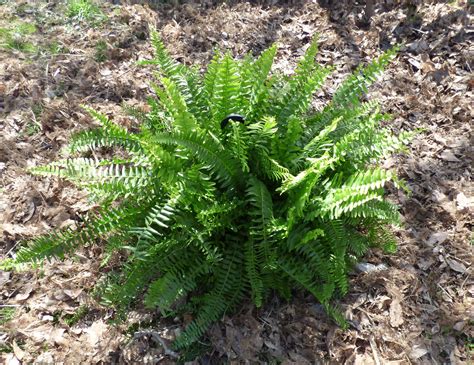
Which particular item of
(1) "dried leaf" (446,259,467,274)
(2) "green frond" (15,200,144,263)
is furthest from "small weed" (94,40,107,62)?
(1) "dried leaf" (446,259,467,274)

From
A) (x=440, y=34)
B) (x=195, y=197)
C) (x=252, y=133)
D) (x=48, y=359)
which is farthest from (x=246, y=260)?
(x=440, y=34)

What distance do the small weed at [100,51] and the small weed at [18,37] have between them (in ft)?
2.19

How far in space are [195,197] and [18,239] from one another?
156 centimetres

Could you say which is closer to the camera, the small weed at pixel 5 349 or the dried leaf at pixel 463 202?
the small weed at pixel 5 349

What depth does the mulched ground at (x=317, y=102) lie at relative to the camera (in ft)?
8.36

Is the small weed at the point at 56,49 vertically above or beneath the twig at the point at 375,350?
above

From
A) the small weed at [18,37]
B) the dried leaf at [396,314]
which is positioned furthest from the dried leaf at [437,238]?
the small weed at [18,37]

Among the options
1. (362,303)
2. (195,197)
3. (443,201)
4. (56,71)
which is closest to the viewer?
(195,197)

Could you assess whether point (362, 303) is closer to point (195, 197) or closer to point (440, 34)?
point (195, 197)

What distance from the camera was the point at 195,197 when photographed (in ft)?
7.65

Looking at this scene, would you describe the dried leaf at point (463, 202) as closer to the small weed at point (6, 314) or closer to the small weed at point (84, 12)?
the small weed at point (6, 314)

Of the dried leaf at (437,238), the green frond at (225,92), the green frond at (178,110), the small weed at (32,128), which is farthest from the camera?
the small weed at (32,128)

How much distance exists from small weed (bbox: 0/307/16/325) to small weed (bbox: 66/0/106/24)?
3.23 m

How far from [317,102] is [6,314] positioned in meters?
3.02
